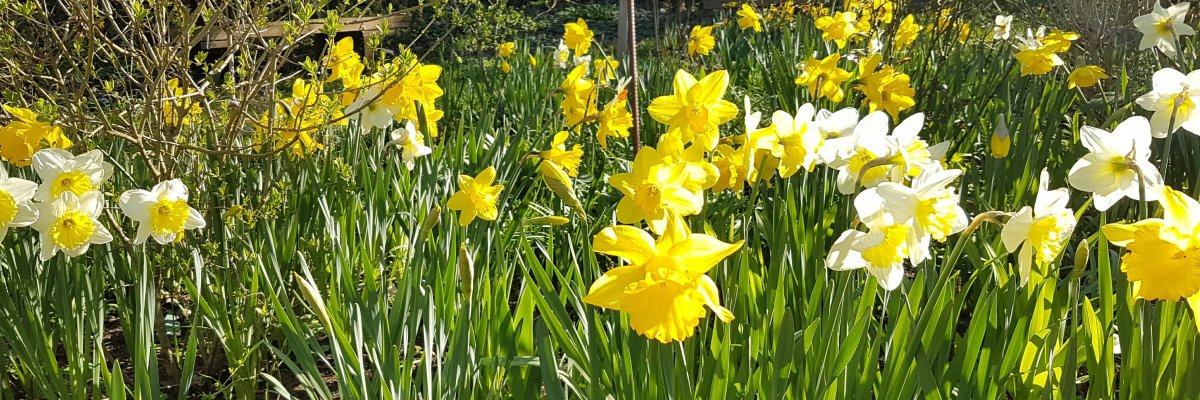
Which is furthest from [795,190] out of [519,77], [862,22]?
[519,77]

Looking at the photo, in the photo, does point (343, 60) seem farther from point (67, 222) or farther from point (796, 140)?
point (796, 140)

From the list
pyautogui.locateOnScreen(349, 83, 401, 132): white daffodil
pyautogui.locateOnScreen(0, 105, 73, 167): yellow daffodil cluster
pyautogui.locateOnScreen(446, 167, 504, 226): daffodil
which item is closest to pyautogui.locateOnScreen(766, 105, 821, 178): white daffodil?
pyautogui.locateOnScreen(446, 167, 504, 226): daffodil

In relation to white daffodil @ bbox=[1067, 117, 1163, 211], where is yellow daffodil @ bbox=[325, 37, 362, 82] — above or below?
below

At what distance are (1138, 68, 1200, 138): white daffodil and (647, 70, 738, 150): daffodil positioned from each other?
66 centimetres

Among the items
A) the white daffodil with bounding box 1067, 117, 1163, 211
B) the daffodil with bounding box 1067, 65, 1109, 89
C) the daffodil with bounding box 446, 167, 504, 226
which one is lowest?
the daffodil with bounding box 1067, 65, 1109, 89

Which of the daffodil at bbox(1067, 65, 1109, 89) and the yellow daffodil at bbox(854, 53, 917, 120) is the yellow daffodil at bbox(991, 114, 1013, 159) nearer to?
the yellow daffodil at bbox(854, 53, 917, 120)

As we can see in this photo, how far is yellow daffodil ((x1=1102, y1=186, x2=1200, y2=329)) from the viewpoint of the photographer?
0.95m

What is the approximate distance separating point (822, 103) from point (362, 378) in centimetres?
209

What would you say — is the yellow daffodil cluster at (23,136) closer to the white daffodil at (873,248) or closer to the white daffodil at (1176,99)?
the white daffodil at (873,248)

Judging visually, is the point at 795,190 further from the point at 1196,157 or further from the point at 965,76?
the point at 965,76

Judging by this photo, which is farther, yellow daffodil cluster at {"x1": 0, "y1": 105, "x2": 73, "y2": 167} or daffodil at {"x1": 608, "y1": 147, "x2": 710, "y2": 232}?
yellow daffodil cluster at {"x1": 0, "y1": 105, "x2": 73, "y2": 167}

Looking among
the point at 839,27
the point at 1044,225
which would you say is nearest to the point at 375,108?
the point at 1044,225

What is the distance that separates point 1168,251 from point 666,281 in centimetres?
52

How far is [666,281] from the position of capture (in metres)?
0.93
